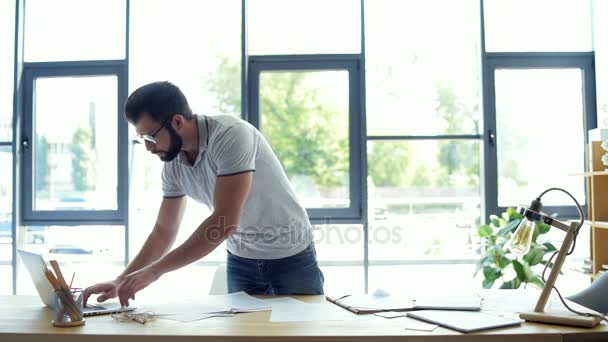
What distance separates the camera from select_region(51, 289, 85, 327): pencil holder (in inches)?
62.9

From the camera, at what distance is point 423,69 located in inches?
164

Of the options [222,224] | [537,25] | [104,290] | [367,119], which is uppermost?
[537,25]

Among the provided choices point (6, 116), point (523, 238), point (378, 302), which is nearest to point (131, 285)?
point (378, 302)

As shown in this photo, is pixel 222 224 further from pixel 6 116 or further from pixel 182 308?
pixel 6 116

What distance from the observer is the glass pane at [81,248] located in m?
4.20

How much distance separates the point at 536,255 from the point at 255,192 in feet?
7.62

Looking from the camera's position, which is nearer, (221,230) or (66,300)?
(66,300)

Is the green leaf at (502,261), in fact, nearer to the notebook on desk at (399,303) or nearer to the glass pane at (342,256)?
the glass pane at (342,256)

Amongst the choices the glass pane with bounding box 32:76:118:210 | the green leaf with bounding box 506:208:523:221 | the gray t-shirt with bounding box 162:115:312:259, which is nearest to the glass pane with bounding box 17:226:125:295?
the glass pane with bounding box 32:76:118:210

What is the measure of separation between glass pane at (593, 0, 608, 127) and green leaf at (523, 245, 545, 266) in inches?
41.8

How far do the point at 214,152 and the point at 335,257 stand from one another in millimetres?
2333

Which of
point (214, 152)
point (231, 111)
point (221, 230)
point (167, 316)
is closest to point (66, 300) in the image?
point (167, 316)

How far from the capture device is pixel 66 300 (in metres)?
1.61

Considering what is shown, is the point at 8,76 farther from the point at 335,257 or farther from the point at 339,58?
the point at 335,257
